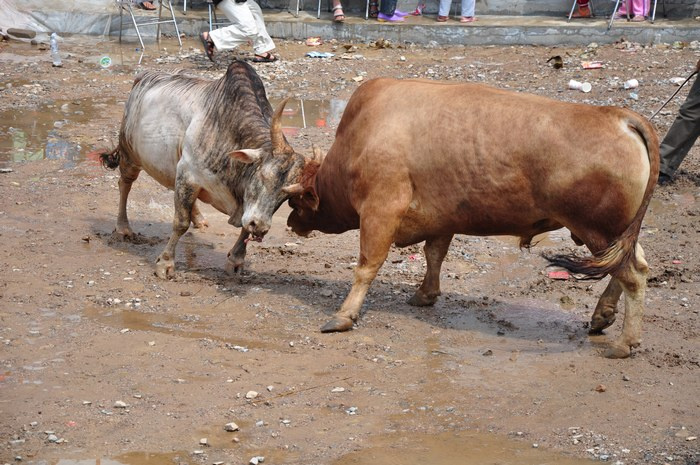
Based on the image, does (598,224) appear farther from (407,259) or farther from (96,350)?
(96,350)

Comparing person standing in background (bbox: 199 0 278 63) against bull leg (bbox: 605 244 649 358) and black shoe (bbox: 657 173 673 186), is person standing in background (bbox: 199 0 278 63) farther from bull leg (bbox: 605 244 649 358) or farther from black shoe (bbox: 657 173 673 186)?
bull leg (bbox: 605 244 649 358)

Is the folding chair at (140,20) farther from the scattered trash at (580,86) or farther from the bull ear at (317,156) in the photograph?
the bull ear at (317,156)

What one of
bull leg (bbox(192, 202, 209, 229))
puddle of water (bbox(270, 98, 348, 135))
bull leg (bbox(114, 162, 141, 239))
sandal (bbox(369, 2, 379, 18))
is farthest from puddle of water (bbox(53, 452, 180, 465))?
sandal (bbox(369, 2, 379, 18))

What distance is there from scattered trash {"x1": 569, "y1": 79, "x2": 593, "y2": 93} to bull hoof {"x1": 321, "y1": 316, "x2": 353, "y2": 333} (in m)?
6.85

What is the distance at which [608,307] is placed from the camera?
6.11m

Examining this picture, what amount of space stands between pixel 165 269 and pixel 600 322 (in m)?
3.01

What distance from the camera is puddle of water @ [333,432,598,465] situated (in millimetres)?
4703

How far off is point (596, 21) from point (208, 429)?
11744 mm

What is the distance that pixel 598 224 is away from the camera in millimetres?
5535

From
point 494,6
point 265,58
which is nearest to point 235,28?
point 265,58

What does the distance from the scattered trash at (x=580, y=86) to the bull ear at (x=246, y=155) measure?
6.65 meters

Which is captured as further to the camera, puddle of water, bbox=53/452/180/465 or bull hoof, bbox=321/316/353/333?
bull hoof, bbox=321/316/353/333

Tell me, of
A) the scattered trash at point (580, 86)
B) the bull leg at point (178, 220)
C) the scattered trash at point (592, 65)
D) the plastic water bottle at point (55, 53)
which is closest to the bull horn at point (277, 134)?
the bull leg at point (178, 220)

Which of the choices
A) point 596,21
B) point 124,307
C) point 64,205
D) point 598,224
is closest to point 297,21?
point 596,21
